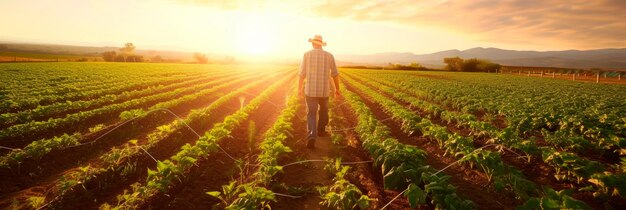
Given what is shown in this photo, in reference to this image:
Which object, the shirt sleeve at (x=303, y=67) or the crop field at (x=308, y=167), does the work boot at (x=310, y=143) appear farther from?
the shirt sleeve at (x=303, y=67)

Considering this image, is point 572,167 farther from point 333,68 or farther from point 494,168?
point 333,68

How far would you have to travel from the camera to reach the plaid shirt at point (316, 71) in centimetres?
700

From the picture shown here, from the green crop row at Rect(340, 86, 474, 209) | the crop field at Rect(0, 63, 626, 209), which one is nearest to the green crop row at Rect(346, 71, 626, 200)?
the crop field at Rect(0, 63, 626, 209)

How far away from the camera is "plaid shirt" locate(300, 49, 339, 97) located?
7.00 metres

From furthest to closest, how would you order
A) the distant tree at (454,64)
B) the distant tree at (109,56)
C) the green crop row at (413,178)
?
the distant tree at (109,56) → the distant tree at (454,64) → the green crop row at (413,178)

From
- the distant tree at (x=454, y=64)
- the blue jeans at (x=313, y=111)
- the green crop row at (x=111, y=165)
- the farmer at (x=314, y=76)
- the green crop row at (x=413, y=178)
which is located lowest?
the green crop row at (x=111, y=165)

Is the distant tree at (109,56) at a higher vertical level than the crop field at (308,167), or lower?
higher

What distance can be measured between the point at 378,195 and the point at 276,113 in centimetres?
829

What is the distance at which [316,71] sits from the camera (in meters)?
7.02

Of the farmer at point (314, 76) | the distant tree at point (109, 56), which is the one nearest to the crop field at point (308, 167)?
the farmer at point (314, 76)

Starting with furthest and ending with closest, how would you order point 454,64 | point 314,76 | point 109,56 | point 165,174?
1. point 109,56
2. point 454,64
3. point 314,76
4. point 165,174

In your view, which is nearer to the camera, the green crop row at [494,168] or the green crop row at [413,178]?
the green crop row at [413,178]

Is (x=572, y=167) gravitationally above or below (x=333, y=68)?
below

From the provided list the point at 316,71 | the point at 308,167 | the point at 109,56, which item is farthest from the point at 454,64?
the point at 109,56
